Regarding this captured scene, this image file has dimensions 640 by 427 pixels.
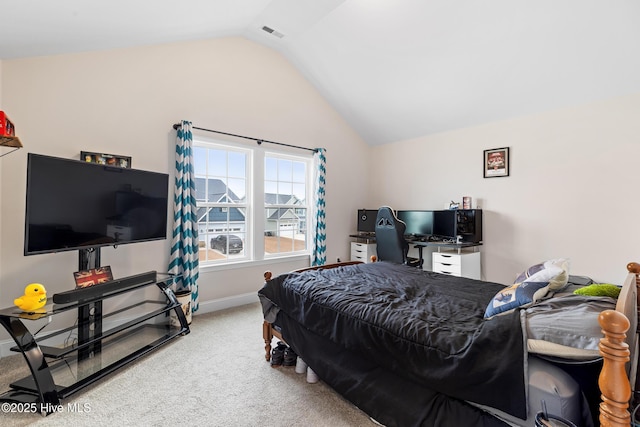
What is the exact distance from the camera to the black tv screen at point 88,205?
198 centimetres

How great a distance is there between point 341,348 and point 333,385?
23 centimetres

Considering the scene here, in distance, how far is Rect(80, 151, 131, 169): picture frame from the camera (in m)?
2.67

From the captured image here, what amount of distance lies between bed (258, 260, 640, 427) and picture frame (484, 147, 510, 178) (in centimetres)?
218

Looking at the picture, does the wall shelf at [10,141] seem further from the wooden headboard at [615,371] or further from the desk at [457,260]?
the desk at [457,260]

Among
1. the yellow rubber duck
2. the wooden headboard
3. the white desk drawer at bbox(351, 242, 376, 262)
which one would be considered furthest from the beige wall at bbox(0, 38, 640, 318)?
the wooden headboard

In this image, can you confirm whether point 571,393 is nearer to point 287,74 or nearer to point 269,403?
point 269,403

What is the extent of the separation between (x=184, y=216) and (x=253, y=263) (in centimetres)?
113

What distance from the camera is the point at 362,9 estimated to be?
10.0 feet

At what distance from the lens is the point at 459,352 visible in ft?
3.94

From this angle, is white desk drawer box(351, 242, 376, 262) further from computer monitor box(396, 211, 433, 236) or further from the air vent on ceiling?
the air vent on ceiling

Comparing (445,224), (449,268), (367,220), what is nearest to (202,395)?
(449,268)

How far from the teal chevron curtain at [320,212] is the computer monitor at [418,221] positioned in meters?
1.22

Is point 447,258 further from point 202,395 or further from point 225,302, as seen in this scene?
point 202,395

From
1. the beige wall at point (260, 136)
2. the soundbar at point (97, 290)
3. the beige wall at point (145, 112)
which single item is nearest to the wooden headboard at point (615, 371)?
the soundbar at point (97, 290)
